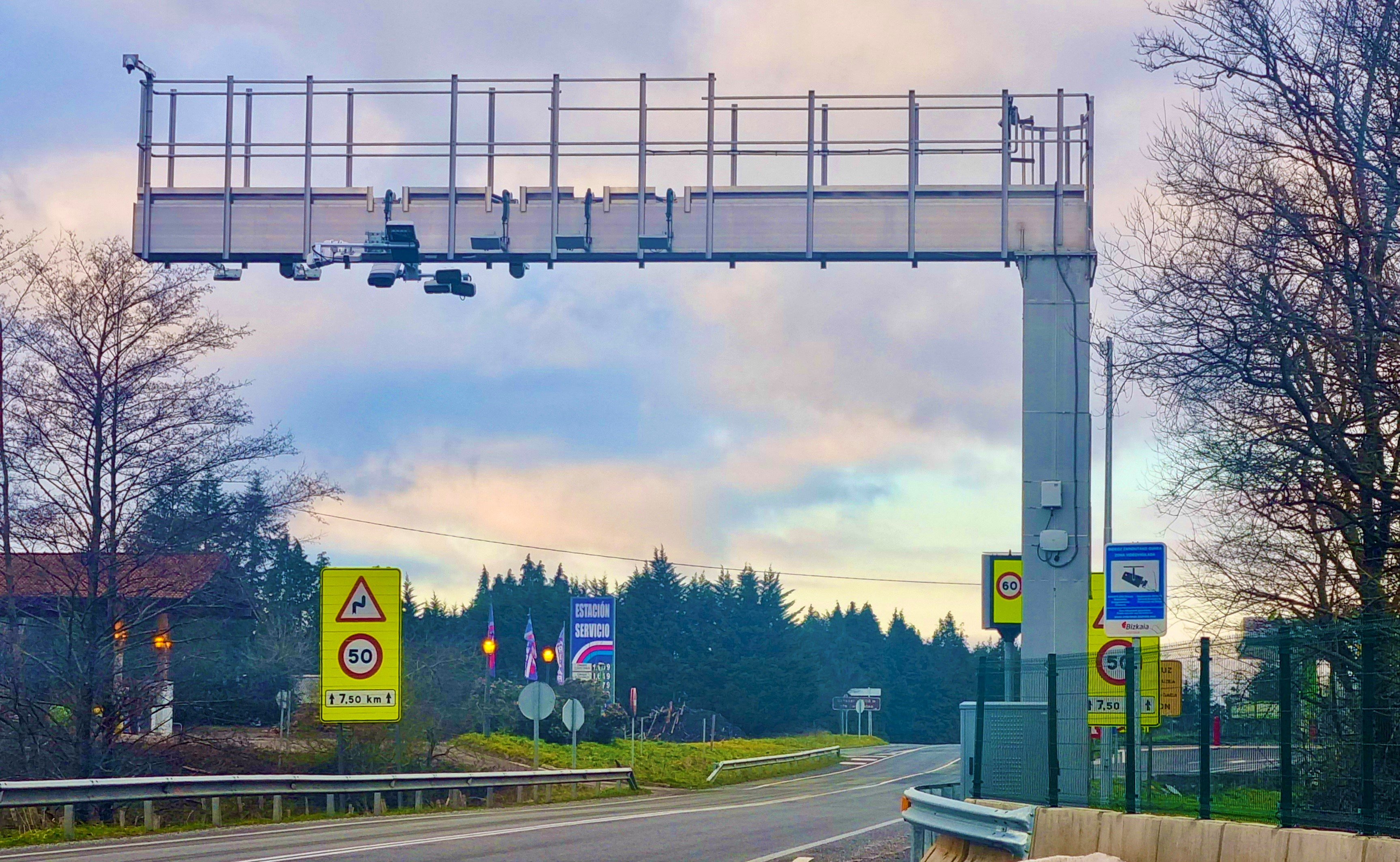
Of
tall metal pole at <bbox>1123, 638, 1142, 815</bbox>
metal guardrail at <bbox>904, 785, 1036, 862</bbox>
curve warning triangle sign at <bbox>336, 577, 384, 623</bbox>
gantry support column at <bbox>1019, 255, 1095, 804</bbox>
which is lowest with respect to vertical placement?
metal guardrail at <bbox>904, 785, 1036, 862</bbox>

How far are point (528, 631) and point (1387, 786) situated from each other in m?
42.6

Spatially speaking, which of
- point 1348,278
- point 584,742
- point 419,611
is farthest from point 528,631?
point 419,611

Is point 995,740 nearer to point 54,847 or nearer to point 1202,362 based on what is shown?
point 1202,362

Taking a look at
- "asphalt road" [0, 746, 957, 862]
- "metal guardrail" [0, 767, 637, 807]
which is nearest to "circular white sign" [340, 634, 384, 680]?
"asphalt road" [0, 746, 957, 862]

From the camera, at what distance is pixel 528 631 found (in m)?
50.7

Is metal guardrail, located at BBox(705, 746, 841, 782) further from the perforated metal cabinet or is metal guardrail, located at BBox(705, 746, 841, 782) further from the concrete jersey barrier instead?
the concrete jersey barrier

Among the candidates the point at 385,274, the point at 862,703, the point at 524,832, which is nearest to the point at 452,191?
the point at 385,274

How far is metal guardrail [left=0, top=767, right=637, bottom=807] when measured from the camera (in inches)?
734

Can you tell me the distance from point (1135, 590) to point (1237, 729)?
271 centimetres

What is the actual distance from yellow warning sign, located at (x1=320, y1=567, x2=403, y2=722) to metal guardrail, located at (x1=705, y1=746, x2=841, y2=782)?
28.1 metres

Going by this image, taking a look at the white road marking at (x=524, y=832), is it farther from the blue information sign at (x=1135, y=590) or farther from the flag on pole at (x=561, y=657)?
the flag on pole at (x=561, y=657)

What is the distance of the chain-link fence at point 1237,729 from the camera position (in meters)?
9.77

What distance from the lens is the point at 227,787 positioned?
21688 millimetres

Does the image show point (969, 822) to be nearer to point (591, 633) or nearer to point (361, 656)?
point (361, 656)
